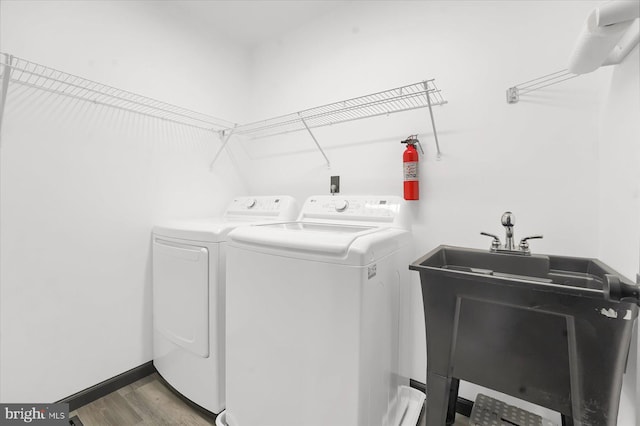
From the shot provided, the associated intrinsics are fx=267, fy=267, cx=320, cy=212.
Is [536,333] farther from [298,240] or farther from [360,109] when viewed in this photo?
[360,109]

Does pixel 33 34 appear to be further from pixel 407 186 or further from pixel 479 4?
pixel 479 4

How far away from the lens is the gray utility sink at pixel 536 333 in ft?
2.49

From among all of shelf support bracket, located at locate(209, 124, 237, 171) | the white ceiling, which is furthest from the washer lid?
the white ceiling

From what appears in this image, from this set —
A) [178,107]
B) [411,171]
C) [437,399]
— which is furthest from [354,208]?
[178,107]

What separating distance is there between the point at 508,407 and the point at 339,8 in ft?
8.83

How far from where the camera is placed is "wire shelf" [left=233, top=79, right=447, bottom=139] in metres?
1.52

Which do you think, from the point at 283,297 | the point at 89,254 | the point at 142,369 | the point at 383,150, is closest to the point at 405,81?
the point at 383,150

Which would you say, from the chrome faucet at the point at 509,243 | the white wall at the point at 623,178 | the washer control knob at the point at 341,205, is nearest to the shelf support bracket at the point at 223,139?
the washer control knob at the point at 341,205

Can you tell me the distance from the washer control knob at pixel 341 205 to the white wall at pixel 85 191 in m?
1.16

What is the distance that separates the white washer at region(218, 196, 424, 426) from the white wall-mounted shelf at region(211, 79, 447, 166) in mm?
797

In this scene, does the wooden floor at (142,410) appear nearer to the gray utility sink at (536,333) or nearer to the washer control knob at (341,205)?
the gray utility sink at (536,333)

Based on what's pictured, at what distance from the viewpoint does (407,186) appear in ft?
5.18

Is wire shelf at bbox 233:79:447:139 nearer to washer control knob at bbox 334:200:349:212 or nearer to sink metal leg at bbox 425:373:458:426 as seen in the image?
washer control knob at bbox 334:200:349:212

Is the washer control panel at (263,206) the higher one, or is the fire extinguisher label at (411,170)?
the fire extinguisher label at (411,170)
